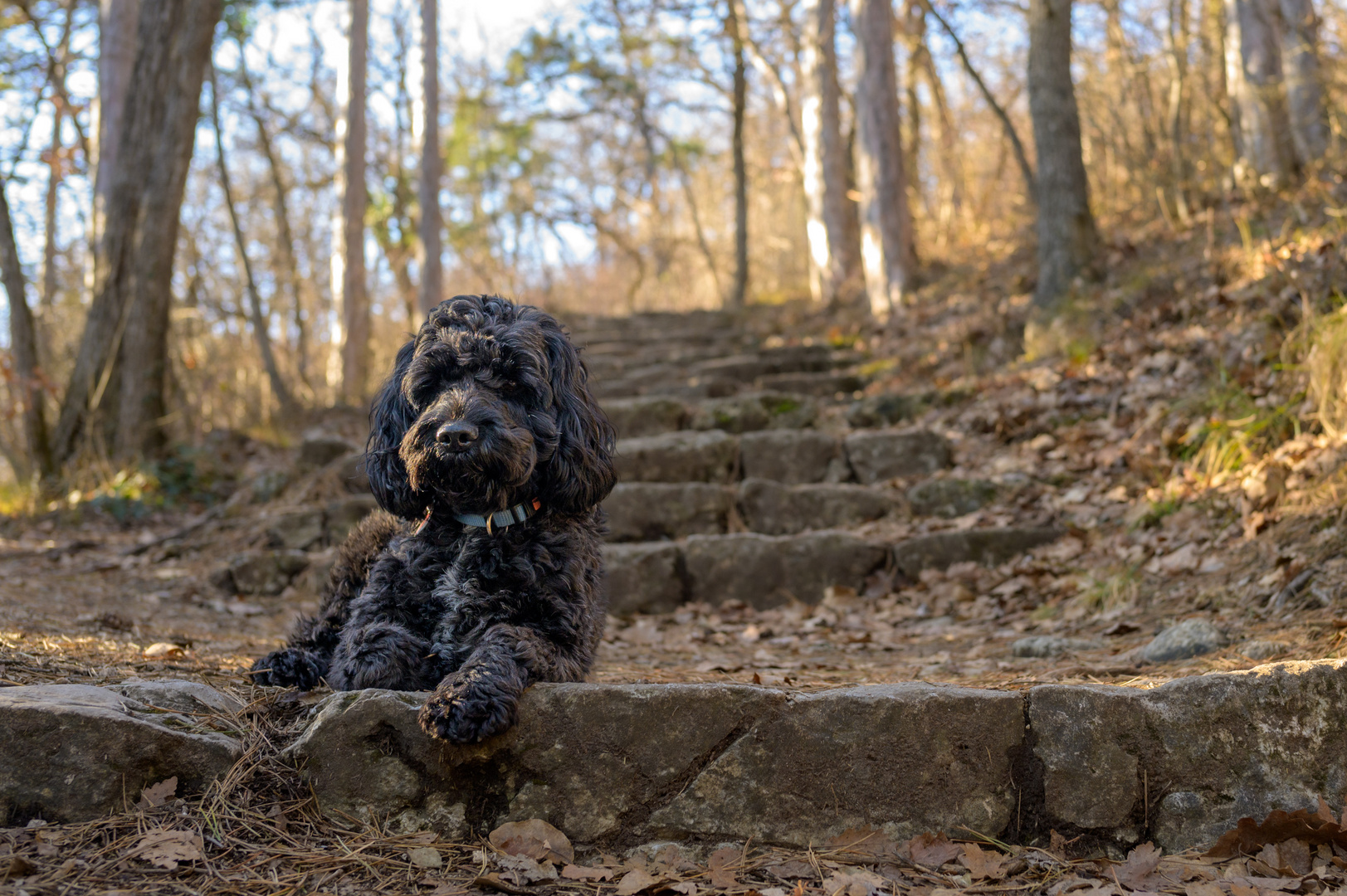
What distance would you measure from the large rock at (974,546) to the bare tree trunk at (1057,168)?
10.4ft

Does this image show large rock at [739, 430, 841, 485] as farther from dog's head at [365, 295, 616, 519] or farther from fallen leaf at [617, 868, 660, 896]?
fallen leaf at [617, 868, 660, 896]

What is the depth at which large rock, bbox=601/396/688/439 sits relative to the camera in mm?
7648

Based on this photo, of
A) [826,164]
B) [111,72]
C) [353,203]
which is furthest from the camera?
[826,164]

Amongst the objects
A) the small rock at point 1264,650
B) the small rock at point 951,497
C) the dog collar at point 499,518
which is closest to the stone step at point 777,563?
the small rock at point 951,497

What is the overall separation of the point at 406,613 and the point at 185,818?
32.9 inches

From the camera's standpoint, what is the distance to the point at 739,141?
1672cm

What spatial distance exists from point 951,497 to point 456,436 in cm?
402

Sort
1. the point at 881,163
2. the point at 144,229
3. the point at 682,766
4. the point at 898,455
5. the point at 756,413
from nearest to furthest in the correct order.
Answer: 1. the point at 682,766
2. the point at 898,455
3. the point at 756,413
4. the point at 144,229
5. the point at 881,163

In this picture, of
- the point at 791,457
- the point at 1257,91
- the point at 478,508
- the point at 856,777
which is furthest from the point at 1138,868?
the point at 1257,91

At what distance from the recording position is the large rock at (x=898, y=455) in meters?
6.40

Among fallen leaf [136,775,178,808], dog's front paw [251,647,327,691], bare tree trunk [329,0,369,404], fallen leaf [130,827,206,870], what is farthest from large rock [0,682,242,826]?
bare tree trunk [329,0,369,404]

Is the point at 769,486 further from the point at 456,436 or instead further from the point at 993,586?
the point at 456,436

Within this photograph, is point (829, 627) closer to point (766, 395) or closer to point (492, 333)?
point (492, 333)

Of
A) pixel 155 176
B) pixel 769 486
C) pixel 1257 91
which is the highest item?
pixel 1257 91
